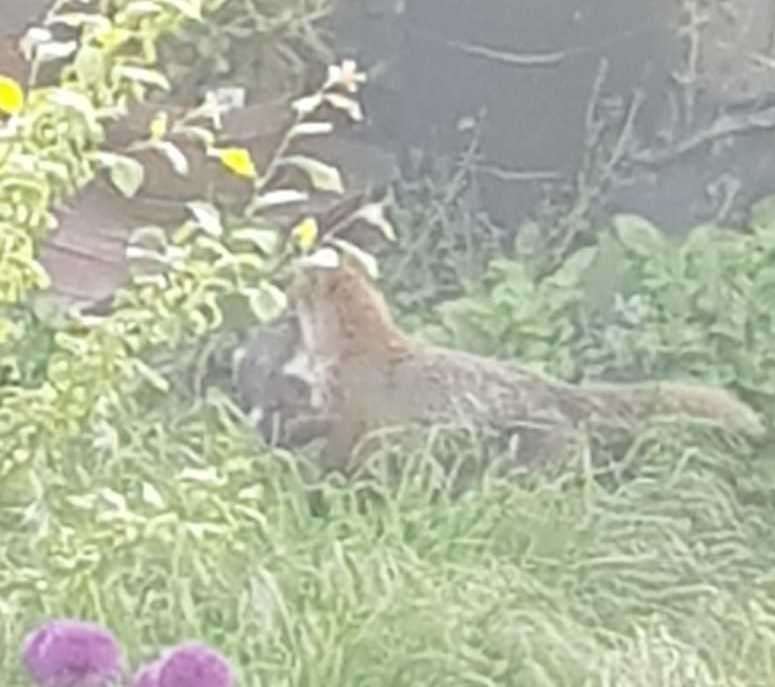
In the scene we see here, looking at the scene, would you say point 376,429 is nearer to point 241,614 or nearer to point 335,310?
point 335,310

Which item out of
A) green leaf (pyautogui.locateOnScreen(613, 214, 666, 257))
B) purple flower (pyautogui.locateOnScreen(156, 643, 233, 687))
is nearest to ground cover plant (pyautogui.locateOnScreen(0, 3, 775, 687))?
green leaf (pyautogui.locateOnScreen(613, 214, 666, 257))

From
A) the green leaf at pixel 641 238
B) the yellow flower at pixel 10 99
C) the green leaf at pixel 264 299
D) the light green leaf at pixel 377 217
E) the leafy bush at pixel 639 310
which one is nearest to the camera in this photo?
the yellow flower at pixel 10 99

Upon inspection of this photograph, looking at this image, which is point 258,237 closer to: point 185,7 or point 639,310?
point 185,7

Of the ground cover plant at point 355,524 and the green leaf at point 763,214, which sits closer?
the ground cover plant at point 355,524

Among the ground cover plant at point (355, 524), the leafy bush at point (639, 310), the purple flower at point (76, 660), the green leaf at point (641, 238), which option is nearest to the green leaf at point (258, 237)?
the ground cover plant at point (355, 524)

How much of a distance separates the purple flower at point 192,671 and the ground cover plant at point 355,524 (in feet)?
0.90

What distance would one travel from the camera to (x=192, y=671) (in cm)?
195

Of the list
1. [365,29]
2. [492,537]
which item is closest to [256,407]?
[492,537]

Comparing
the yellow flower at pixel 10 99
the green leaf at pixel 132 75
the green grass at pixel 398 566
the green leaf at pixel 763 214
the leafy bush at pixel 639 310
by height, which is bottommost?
the green grass at pixel 398 566

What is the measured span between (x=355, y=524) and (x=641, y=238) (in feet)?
2.40

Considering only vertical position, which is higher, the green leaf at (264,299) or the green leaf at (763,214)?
the green leaf at (264,299)

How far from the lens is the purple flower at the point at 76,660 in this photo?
201 cm

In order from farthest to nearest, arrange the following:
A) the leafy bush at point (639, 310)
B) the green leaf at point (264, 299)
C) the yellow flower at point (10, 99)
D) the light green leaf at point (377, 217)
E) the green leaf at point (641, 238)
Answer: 1. the green leaf at point (641, 238)
2. the leafy bush at point (639, 310)
3. the light green leaf at point (377, 217)
4. the green leaf at point (264, 299)
5. the yellow flower at point (10, 99)

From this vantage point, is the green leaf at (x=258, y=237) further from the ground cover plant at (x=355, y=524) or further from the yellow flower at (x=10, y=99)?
the yellow flower at (x=10, y=99)
